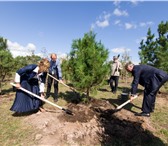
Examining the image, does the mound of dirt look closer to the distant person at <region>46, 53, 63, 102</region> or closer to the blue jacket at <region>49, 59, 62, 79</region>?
the distant person at <region>46, 53, 63, 102</region>

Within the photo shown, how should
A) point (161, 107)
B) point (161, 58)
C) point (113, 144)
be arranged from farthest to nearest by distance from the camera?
point (161, 58) < point (161, 107) < point (113, 144)

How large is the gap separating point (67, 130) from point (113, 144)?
1.14m

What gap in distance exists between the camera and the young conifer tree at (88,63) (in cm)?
646

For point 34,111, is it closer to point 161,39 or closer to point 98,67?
point 98,67

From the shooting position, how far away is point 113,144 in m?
4.30

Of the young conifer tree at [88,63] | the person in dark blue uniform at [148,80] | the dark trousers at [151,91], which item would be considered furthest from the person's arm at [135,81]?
the young conifer tree at [88,63]

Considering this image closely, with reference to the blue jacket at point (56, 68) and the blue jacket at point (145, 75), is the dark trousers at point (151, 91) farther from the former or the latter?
the blue jacket at point (56, 68)

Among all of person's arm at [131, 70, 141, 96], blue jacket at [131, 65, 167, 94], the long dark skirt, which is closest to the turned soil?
the long dark skirt

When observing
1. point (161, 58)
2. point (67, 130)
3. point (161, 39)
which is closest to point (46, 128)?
point (67, 130)

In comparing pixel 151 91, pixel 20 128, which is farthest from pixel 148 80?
pixel 20 128

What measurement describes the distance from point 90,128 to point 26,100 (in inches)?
85.2

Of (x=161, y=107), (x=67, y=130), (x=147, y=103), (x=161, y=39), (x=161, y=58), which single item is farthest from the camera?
(x=161, y=39)

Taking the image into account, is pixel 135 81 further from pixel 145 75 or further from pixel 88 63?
pixel 88 63

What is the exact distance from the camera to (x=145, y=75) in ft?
20.0
